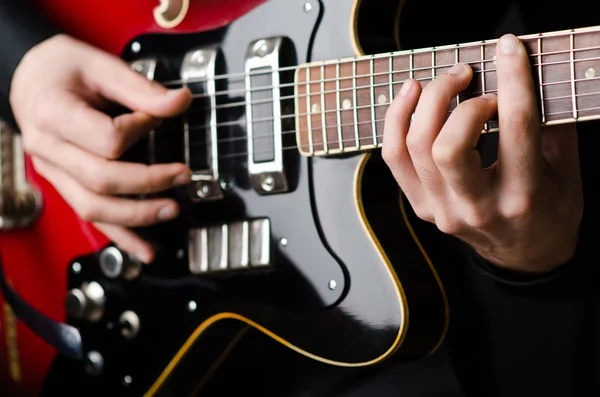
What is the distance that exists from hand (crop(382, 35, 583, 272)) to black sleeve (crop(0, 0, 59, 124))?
1.81 ft

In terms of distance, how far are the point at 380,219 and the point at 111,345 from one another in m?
0.41

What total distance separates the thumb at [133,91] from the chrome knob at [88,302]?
0.82 feet

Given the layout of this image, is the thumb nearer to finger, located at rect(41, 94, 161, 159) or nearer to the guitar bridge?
finger, located at rect(41, 94, 161, 159)

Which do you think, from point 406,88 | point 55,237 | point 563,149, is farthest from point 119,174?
point 563,149

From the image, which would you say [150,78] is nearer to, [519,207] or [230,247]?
[230,247]

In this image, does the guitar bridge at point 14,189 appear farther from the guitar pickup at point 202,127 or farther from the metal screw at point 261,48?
the metal screw at point 261,48

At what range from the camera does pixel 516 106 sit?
605mm

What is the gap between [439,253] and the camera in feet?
2.86

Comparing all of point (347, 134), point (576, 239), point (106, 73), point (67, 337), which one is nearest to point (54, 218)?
point (67, 337)

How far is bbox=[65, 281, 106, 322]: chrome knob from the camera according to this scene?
3.19ft

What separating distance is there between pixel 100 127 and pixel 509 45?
0.46 m

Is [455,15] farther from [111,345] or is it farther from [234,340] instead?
[111,345]

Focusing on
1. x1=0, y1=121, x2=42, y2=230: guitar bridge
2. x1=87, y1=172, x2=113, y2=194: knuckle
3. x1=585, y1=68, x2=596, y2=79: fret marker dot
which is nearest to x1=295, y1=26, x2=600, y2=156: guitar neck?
x1=585, y1=68, x2=596, y2=79: fret marker dot

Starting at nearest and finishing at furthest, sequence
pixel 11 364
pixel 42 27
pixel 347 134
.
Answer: pixel 347 134, pixel 42 27, pixel 11 364
